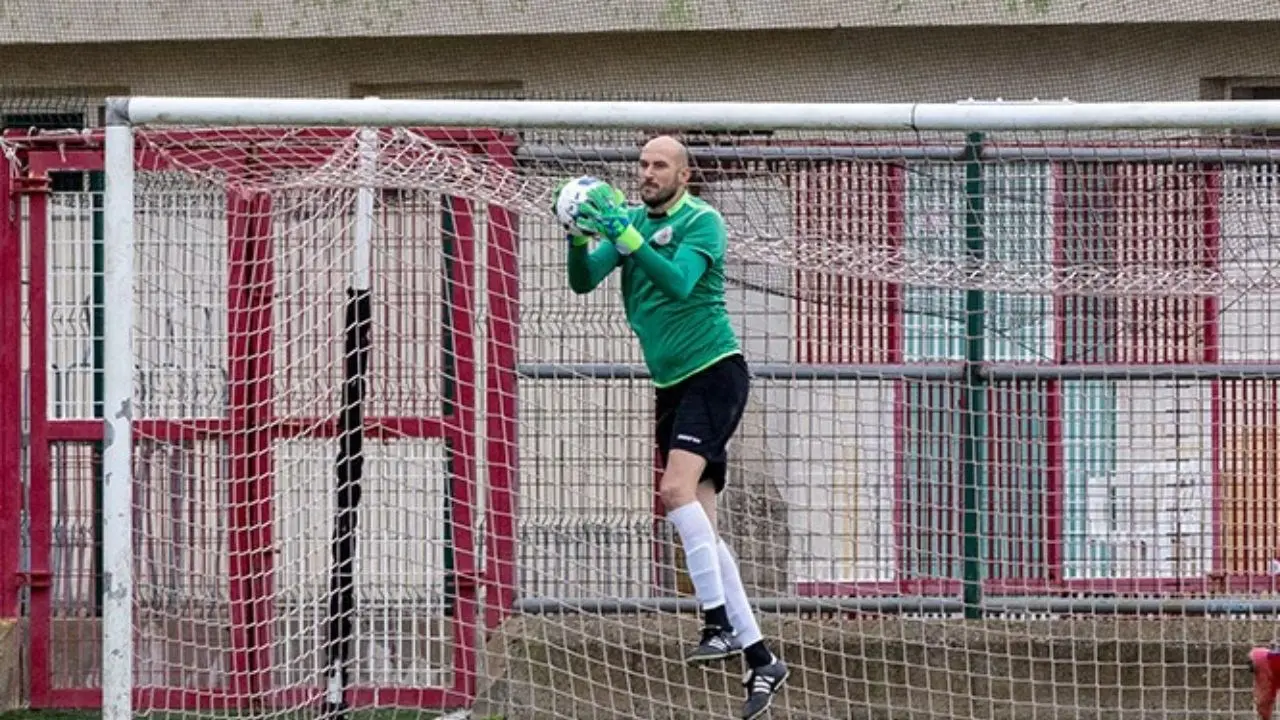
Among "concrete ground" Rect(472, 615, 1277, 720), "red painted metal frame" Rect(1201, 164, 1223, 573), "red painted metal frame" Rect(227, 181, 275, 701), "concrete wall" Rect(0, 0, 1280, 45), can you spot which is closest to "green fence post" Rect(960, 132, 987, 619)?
"concrete ground" Rect(472, 615, 1277, 720)

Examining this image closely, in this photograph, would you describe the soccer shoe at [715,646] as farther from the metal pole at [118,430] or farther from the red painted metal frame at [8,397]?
the red painted metal frame at [8,397]

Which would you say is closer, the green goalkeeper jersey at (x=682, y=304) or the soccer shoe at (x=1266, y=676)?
the soccer shoe at (x=1266, y=676)

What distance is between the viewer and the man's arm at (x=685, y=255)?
7.49 m

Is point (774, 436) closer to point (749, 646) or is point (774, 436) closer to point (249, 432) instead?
point (749, 646)

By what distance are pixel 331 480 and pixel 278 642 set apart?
61cm

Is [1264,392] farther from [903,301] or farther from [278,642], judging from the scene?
[278,642]

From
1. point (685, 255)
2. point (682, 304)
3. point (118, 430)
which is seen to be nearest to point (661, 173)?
point (685, 255)

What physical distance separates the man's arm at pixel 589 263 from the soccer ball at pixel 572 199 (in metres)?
0.30

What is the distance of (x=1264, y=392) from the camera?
9273 millimetres

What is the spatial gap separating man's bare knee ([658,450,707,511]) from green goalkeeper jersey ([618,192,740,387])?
26cm

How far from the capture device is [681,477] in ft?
25.5

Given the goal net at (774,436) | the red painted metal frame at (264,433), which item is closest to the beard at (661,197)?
the goal net at (774,436)

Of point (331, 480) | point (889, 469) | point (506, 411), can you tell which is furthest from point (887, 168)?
point (331, 480)

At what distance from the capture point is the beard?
308 inches
